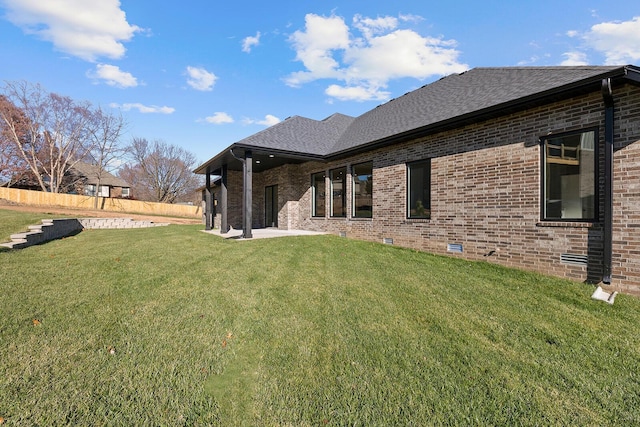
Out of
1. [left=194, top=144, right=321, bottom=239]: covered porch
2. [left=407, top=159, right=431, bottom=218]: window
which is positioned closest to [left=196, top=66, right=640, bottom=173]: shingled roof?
[left=194, top=144, right=321, bottom=239]: covered porch

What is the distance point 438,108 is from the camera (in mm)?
8484

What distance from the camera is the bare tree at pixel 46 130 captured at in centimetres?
2661

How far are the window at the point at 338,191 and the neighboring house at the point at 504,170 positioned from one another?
0.07m

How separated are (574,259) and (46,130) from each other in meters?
41.5

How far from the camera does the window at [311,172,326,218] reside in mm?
12039

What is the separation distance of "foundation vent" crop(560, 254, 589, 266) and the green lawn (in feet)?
1.70

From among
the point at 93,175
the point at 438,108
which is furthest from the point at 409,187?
the point at 93,175

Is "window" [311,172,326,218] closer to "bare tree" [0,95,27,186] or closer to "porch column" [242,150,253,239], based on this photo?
"porch column" [242,150,253,239]

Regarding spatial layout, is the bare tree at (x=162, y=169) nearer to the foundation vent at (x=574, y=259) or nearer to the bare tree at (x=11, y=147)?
the bare tree at (x=11, y=147)

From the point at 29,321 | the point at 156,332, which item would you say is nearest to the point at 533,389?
the point at 156,332

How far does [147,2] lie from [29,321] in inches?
397

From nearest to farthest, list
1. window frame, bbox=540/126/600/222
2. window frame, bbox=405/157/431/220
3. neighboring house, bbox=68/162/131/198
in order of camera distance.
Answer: window frame, bbox=540/126/600/222 < window frame, bbox=405/157/431/220 < neighboring house, bbox=68/162/131/198

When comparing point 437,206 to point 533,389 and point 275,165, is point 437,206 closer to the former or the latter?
point 533,389

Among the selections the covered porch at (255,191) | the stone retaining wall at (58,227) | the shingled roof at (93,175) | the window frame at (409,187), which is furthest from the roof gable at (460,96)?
the shingled roof at (93,175)
